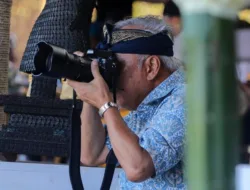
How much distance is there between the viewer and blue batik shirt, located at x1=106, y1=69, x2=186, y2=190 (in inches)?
80.3

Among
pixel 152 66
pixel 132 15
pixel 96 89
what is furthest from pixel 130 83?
pixel 132 15

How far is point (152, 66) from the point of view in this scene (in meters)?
2.31

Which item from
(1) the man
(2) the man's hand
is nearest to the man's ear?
(1) the man

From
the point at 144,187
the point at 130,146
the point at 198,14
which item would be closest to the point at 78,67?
the point at 130,146

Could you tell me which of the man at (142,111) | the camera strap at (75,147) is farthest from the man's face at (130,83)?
the camera strap at (75,147)

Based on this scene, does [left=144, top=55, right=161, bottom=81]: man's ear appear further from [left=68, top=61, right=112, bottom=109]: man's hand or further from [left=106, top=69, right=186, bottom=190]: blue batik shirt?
[left=68, top=61, right=112, bottom=109]: man's hand

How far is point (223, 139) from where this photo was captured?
26.1 inches

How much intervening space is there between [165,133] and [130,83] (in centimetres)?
31

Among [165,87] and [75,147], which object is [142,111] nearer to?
[165,87]

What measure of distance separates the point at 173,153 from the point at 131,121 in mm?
377

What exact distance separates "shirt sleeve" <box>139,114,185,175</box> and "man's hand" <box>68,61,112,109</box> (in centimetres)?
17

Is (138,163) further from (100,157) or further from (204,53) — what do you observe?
(204,53)

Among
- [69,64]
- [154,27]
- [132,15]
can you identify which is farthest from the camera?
[132,15]

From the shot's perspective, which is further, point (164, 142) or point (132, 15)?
point (132, 15)
